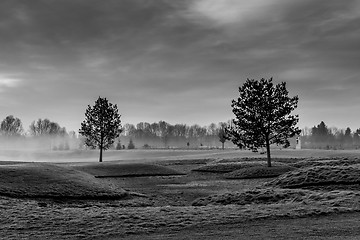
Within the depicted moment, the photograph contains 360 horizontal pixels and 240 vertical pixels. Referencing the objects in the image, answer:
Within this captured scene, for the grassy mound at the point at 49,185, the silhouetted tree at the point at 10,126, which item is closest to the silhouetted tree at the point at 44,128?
the silhouetted tree at the point at 10,126

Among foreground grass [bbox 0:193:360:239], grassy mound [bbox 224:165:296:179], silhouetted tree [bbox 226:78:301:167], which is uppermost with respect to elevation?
silhouetted tree [bbox 226:78:301:167]

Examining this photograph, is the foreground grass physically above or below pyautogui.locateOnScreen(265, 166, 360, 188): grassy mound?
below

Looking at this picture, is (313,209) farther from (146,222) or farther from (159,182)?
(159,182)

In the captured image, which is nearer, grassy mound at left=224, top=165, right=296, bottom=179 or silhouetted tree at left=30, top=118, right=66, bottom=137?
grassy mound at left=224, top=165, right=296, bottom=179

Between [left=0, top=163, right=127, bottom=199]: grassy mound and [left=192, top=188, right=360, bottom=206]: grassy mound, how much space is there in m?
7.35

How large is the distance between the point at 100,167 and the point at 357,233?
39.7 m

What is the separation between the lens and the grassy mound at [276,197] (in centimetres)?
2191

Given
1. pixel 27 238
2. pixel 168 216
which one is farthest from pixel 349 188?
pixel 27 238

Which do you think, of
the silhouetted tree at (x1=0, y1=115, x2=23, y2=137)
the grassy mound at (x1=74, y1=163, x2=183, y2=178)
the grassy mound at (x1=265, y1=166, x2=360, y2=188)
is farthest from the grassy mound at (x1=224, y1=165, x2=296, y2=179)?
the silhouetted tree at (x1=0, y1=115, x2=23, y2=137)

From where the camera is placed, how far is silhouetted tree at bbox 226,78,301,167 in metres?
48.0

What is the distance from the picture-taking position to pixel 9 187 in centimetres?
2762

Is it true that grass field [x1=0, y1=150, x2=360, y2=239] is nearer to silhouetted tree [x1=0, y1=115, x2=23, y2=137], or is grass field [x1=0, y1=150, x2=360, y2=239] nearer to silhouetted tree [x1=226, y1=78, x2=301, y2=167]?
silhouetted tree [x1=226, y1=78, x2=301, y2=167]

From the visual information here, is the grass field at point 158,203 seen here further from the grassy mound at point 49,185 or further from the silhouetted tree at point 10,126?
the silhouetted tree at point 10,126

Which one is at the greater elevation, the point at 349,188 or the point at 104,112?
the point at 104,112
